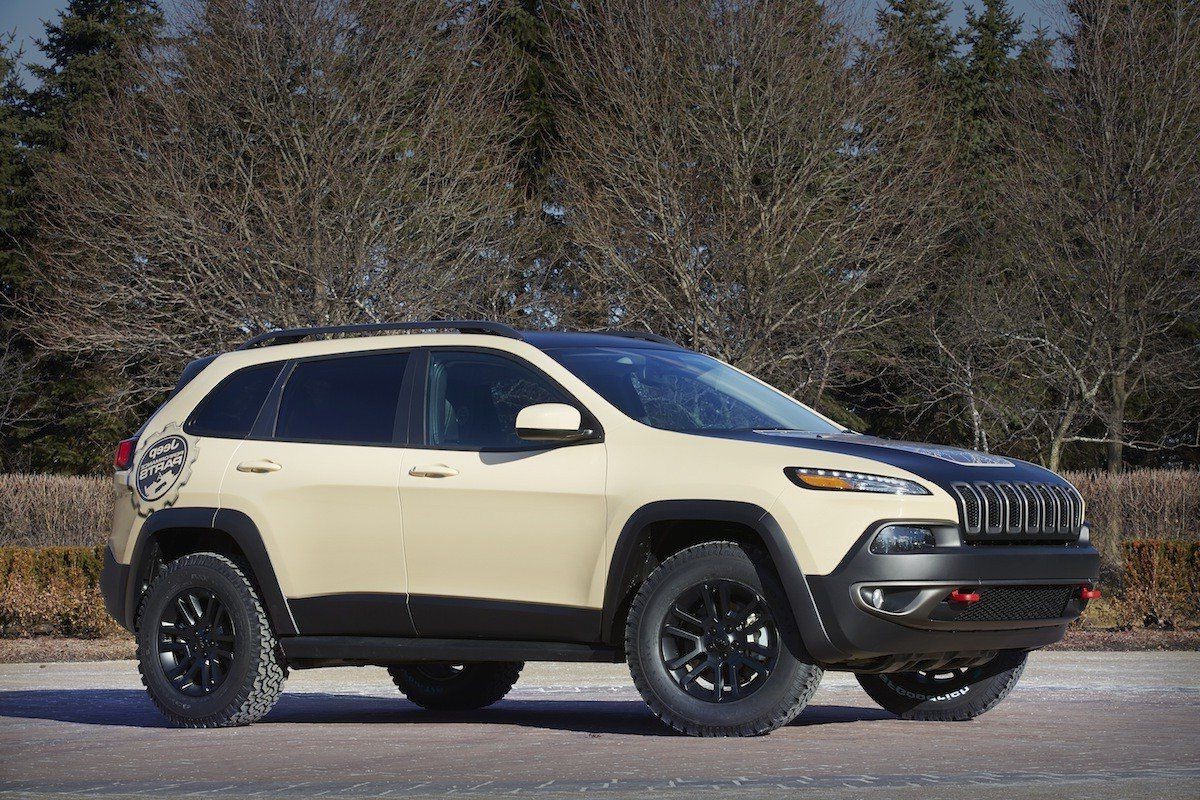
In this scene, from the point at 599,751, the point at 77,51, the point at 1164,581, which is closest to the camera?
the point at 599,751

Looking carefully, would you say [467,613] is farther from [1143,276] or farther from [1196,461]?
[1196,461]

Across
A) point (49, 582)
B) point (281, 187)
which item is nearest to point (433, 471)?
point (49, 582)

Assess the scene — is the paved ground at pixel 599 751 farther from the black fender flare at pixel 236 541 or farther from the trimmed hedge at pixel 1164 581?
the trimmed hedge at pixel 1164 581

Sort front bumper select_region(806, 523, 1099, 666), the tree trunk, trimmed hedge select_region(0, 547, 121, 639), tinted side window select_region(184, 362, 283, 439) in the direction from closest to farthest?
front bumper select_region(806, 523, 1099, 666) → tinted side window select_region(184, 362, 283, 439) → trimmed hedge select_region(0, 547, 121, 639) → the tree trunk

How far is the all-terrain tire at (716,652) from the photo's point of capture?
297 inches

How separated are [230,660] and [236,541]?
631 mm

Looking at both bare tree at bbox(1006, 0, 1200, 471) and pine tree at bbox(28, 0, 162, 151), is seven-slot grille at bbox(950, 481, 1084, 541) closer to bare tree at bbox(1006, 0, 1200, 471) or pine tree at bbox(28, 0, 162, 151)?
bare tree at bbox(1006, 0, 1200, 471)

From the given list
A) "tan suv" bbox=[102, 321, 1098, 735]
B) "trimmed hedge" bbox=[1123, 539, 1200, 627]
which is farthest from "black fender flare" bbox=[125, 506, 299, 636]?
"trimmed hedge" bbox=[1123, 539, 1200, 627]

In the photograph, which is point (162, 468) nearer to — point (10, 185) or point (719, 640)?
point (719, 640)

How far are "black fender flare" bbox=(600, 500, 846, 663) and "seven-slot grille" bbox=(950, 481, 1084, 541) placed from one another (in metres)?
0.77

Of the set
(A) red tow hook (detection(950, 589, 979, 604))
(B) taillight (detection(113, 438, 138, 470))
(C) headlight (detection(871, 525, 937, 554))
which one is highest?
(B) taillight (detection(113, 438, 138, 470))

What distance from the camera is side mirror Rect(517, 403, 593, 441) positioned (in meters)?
7.82

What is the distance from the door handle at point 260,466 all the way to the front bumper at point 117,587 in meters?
1.05

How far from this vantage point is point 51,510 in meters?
30.1
